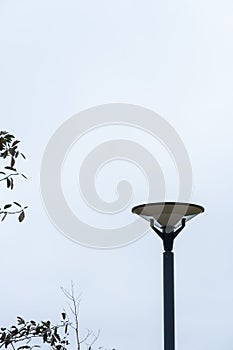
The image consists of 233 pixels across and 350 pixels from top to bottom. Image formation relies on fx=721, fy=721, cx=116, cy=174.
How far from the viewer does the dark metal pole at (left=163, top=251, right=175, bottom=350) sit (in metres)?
6.61

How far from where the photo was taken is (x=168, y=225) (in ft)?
23.1

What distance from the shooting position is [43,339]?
478 cm

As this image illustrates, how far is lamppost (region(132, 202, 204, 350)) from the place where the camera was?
6738 mm

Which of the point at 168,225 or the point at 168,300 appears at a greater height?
the point at 168,225

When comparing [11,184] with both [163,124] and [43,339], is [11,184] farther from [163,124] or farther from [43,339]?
[163,124]

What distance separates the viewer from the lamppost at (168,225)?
674cm

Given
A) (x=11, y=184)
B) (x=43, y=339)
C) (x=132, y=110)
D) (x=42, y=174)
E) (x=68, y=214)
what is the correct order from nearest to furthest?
(x=11, y=184) → (x=43, y=339) → (x=42, y=174) → (x=68, y=214) → (x=132, y=110)

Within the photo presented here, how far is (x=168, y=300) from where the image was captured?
22.1 ft

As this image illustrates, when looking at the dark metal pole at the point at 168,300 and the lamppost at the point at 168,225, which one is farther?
the lamppost at the point at 168,225

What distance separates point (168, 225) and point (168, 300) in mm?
741

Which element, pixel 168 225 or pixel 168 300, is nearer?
pixel 168 300

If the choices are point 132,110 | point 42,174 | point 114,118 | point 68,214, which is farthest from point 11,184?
point 132,110

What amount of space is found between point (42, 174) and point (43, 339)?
1.18 meters

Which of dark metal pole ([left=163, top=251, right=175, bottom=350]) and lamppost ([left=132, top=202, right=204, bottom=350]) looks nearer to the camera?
dark metal pole ([left=163, top=251, right=175, bottom=350])
